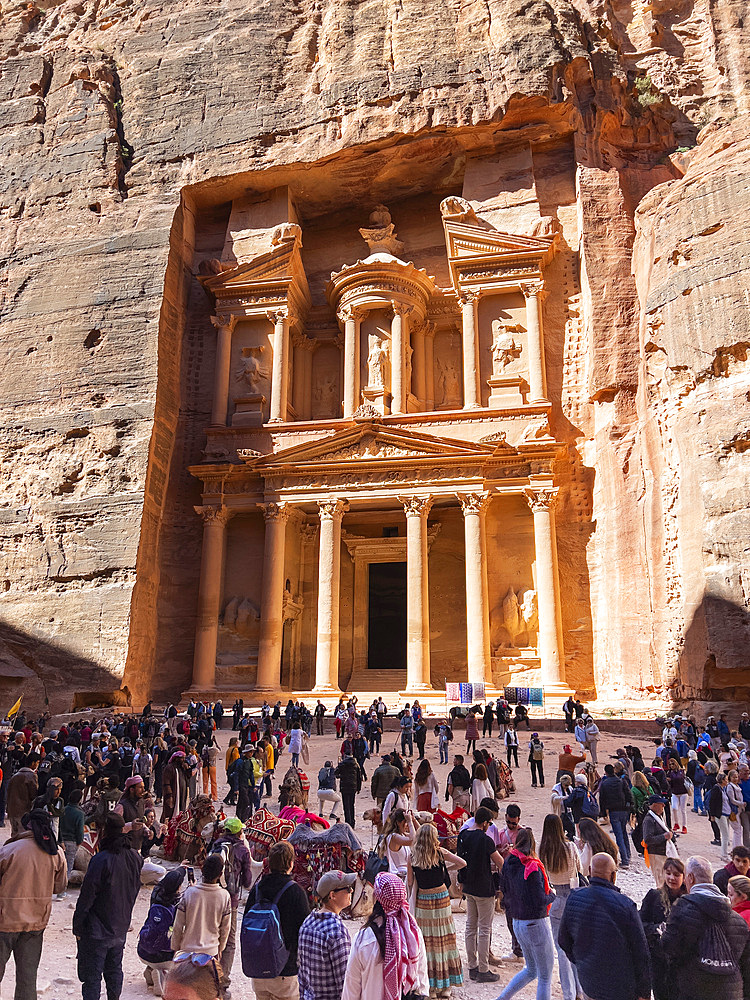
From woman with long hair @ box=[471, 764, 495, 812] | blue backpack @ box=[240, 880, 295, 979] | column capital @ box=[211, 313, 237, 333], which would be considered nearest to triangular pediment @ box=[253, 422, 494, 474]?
column capital @ box=[211, 313, 237, 333]

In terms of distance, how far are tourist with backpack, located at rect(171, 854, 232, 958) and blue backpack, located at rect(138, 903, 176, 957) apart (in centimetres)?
50

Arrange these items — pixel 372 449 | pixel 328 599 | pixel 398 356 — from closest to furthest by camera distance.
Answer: pixel 328 599, pixel 372 449, pixel 398 356

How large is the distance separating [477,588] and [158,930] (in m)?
22.2

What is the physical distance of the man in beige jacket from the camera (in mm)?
5762

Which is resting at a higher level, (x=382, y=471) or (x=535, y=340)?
(x=535, y=340)

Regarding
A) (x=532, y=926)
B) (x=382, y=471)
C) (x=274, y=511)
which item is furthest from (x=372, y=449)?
(x=532, y=926)

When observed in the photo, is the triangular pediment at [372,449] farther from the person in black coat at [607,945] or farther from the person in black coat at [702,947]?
the person in black coat at [702,947]

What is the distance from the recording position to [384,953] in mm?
4551

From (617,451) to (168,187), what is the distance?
21.5 meters

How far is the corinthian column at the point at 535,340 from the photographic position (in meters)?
30.0

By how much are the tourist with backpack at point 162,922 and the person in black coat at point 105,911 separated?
7.2 inches

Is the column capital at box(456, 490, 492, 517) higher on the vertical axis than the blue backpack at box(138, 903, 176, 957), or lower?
higher

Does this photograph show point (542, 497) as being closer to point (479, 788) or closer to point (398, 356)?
point (398, 356)

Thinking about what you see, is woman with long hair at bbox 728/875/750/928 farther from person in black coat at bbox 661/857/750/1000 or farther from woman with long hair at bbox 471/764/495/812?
woman with long hair at bbox 471/764/495/812
